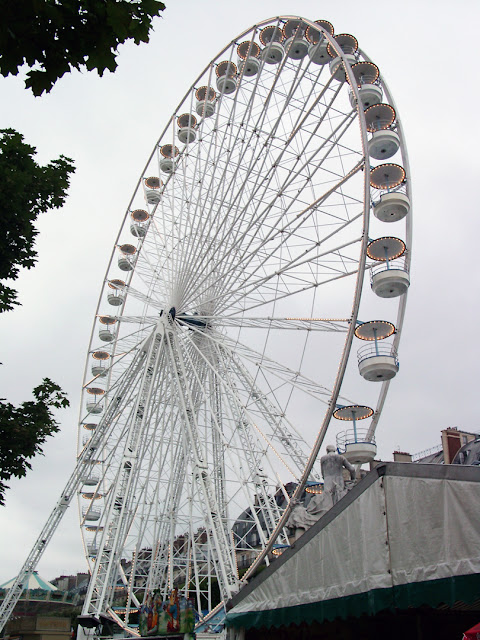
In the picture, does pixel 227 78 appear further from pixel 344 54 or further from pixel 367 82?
pixel 367 82

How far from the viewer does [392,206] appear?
54.9ft

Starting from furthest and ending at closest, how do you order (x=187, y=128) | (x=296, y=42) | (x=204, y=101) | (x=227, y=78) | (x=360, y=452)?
(x=187, y=128)
(x=204, y=101)
(x=227, y=78)
(x=296, y=42)
(x=360, y=452)

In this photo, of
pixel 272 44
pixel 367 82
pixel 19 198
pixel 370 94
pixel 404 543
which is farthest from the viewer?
pixel 272 44

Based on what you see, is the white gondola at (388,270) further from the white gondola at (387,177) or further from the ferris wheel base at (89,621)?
the ferris wheel base at (89,621)

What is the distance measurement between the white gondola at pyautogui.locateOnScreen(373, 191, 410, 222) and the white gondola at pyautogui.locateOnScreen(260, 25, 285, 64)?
8039 mm

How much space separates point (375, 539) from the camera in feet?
22.7

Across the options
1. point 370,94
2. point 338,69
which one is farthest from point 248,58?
point 370,94

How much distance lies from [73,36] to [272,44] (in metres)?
18.6

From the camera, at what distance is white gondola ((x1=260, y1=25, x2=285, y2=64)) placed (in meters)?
21.3

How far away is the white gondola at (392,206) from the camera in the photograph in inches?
656

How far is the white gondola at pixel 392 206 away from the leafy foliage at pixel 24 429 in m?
11.1

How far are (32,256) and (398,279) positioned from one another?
33.1 feet

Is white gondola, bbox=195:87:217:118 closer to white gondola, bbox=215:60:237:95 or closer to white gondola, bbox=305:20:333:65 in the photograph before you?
white gondola, bbox=215:60:237:95

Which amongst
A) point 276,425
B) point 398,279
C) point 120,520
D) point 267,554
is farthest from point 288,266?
point 120,520
